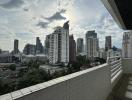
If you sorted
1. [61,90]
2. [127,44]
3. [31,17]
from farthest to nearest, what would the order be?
[127,44] < [31,17] < [61,90]

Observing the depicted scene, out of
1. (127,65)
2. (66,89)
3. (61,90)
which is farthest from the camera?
(127,65)

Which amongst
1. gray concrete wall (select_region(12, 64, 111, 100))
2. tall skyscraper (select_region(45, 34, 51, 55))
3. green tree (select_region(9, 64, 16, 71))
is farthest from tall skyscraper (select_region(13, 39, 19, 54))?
gray concrete wall (select_region(12, 64, 111, 100))

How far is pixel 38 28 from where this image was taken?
6836 millimetres

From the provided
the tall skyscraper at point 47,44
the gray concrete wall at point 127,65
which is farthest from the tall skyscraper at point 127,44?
the tall skyscraper at point 47,44

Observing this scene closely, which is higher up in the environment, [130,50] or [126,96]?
[130,50]

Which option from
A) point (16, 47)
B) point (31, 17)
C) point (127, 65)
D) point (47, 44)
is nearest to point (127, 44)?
point (127, 65)

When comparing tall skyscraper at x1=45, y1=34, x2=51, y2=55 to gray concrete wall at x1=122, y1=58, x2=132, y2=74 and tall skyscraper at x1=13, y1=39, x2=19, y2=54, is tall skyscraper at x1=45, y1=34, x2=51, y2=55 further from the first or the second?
gray concrete wall at x1=122, y1=58, x2=132, y2=74

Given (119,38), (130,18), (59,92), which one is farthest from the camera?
(119,38)

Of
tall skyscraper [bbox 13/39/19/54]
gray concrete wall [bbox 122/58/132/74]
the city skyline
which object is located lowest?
gray concrete wall [bbox 122/58/132/74]

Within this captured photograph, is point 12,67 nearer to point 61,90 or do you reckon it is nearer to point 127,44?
point 61,90

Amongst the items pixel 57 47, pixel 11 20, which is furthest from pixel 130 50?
pixel 11 20

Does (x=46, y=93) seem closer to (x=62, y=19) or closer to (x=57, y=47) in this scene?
(x=57, y=47)

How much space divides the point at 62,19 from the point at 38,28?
4.67 feet

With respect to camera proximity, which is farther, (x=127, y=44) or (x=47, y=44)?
(x=127, y=44)
